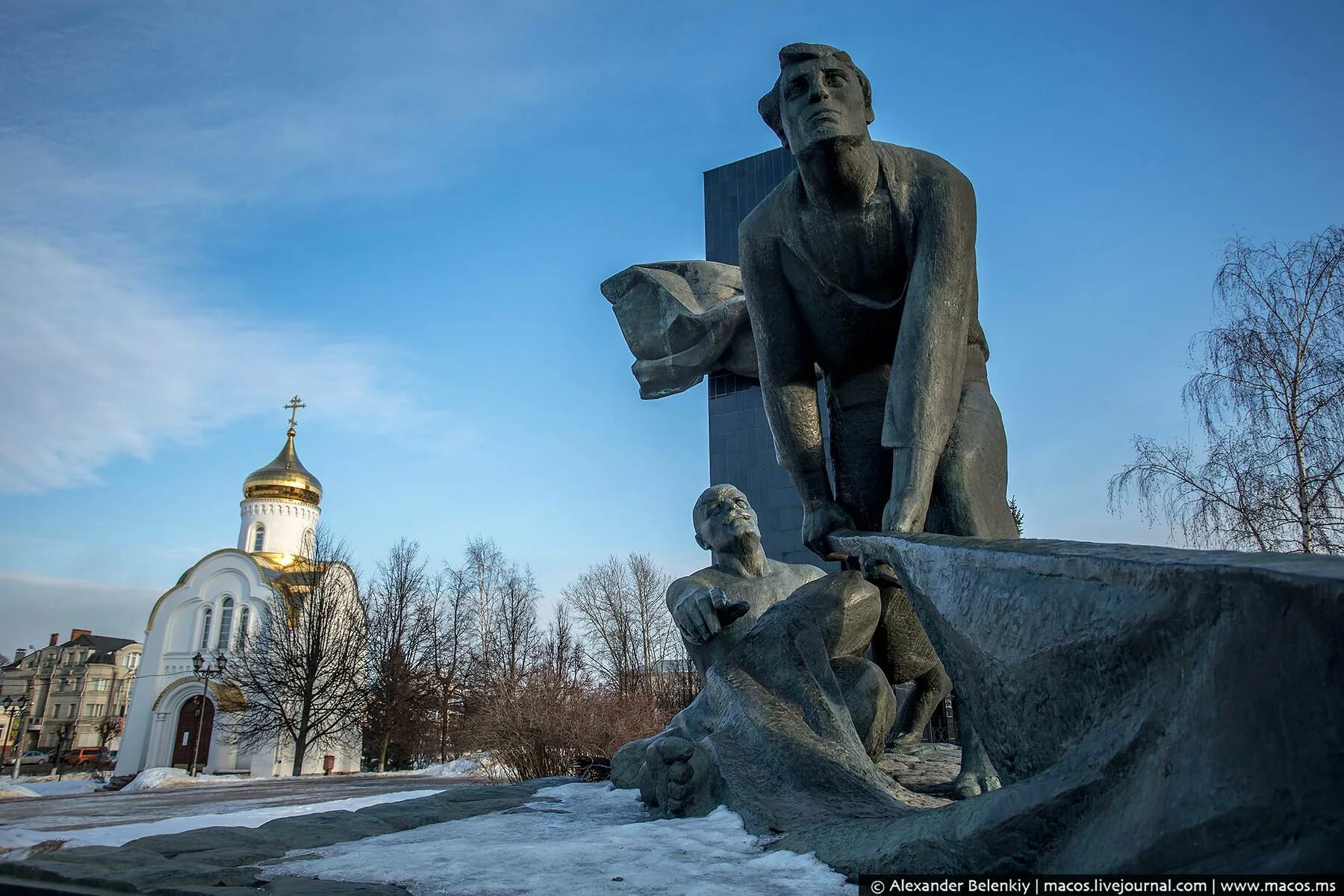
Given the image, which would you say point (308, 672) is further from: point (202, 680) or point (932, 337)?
point (932, 337)

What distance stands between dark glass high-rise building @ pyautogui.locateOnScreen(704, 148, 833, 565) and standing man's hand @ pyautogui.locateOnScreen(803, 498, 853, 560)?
554 cm

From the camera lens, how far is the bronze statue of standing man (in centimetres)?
243

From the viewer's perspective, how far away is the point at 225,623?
→ 32656 millimetres

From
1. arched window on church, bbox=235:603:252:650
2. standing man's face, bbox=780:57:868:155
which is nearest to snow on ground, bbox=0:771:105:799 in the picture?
arched window on church, bbox=235:603:252:650

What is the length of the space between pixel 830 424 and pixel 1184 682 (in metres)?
2.12

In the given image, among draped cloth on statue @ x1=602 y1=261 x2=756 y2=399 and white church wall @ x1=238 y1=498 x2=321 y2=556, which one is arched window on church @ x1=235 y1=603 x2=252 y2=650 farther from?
draped cloth on statue @ x1=602 y1=261 x2=756 y2=399

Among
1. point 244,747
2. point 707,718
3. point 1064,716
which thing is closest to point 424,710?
point 244,747

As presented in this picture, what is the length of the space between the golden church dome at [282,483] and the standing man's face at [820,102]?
121 feet

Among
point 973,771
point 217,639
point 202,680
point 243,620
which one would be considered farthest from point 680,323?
point 217,639

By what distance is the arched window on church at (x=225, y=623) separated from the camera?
32.2m

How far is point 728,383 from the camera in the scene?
9688 millimetres

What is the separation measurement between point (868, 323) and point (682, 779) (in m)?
1.54

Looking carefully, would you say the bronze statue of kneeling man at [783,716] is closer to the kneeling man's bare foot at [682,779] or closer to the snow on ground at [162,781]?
Answer: the kneeling man's bare foot at [682,779]

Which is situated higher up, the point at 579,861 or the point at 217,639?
the point at 217,639
